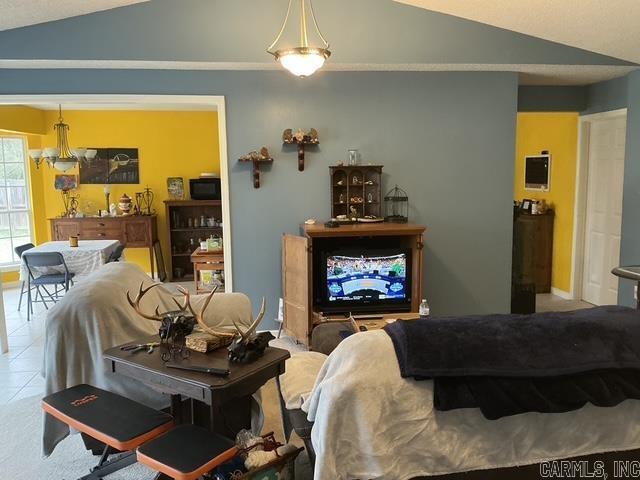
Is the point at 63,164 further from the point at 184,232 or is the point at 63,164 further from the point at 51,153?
the point at 184,232

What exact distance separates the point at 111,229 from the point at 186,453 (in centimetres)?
577

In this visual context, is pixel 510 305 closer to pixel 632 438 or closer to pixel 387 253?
pixel 387 253

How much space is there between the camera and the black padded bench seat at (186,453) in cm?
186

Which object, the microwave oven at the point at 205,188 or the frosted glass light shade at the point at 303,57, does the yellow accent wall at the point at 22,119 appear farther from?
the frosted glass light shade at the point at 303,57

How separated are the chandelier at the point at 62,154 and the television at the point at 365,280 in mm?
3782

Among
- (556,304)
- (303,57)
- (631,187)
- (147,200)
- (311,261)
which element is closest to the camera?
(303,57)

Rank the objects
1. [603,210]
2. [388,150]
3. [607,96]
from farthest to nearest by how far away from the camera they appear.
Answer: [603,210], [607,96], [388,150]

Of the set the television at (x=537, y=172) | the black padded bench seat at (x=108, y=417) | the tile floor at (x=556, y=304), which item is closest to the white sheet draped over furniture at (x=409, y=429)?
the black padded bench seat at (x=108, y=417)

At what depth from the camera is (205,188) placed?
7328 mm

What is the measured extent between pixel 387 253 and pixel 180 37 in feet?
7.96

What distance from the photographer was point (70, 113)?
286 inches

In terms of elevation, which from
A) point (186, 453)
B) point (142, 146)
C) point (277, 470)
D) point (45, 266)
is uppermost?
point (142, 146)

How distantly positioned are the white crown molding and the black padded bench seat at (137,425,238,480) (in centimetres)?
316

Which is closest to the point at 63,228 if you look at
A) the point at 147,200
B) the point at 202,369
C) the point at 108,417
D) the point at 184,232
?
the point at 147,200
